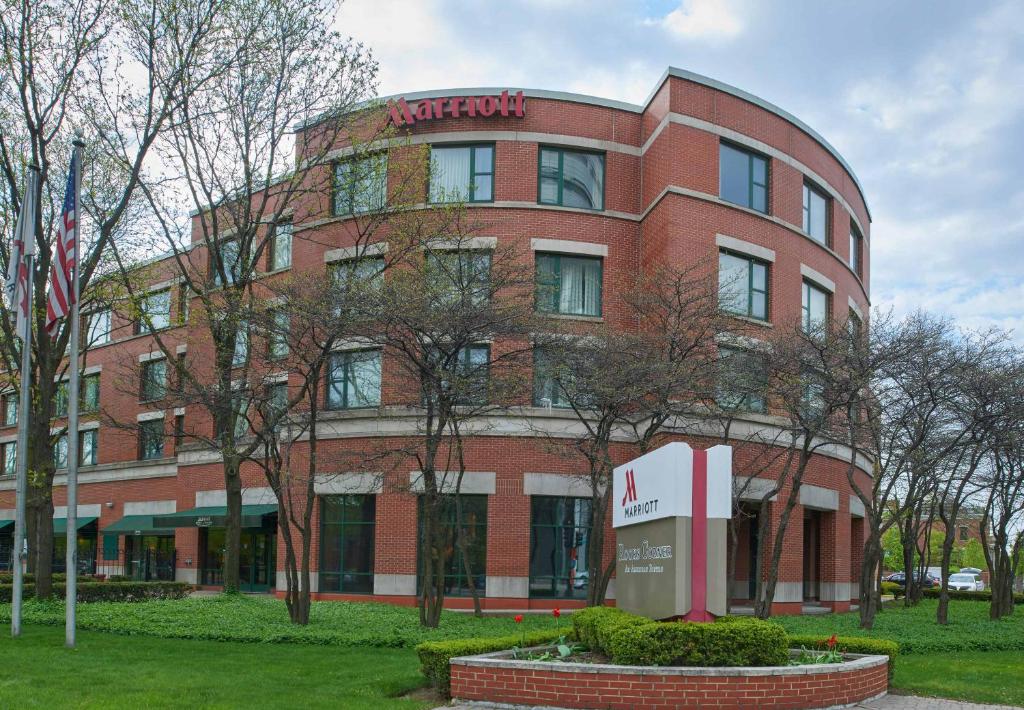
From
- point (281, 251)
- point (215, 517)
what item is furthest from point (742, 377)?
point (215, 517)

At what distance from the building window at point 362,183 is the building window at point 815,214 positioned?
14.2 m

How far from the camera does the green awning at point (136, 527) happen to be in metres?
41.0

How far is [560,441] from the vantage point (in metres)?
27.3

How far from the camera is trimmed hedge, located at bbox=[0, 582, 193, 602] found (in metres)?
27.7

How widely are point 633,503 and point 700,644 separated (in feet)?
8.65

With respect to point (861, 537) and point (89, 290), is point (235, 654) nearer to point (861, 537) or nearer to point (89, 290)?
point (89, 290)

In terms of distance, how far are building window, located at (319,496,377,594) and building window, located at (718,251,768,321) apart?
1243 cm

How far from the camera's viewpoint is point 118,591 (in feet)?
92.6

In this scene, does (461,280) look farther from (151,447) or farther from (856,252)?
(151,447)

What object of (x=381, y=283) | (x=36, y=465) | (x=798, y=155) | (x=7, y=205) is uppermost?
(x=798, y=155)

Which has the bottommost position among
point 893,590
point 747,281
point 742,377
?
point 893,590

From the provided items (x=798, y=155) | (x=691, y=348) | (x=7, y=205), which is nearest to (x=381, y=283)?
(x=691, y=348)

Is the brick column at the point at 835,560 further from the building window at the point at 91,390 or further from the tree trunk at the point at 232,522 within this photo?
the building window at the point at 91,390

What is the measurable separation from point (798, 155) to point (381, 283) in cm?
1795
